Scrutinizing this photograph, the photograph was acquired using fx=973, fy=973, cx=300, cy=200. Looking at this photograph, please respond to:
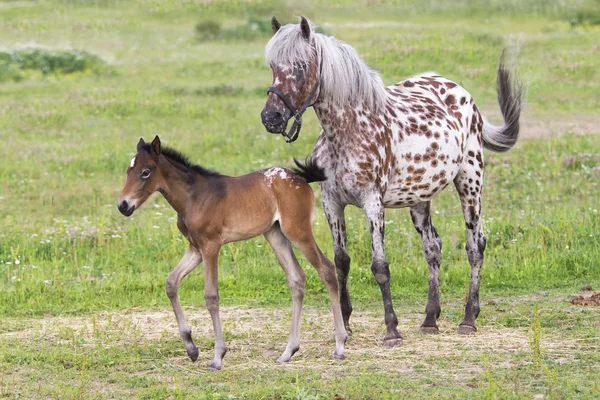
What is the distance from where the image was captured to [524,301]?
34.6 ft

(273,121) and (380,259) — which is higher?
(273,121)

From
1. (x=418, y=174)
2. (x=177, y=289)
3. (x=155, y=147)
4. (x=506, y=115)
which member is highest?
(x=506, y=115)

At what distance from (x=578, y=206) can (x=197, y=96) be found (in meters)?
11.8

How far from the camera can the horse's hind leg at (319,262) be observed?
824cm

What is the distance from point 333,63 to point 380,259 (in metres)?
1.83

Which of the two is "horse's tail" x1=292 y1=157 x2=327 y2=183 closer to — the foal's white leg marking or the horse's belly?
the foal's white leg marking

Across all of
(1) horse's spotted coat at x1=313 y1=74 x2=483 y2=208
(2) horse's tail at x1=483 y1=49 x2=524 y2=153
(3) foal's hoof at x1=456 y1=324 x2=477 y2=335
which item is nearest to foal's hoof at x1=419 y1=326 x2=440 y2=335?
(3) foal's hoof at x1=456 y1=324 x2=477 y2=335

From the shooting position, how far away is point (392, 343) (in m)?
8.83

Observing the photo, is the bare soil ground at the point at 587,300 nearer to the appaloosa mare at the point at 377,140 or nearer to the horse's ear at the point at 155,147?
the appaloosa mare at the point at 377,140

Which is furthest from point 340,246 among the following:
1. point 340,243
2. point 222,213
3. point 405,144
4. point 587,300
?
point 587,300

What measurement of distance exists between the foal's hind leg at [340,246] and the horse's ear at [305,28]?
59.0 inches

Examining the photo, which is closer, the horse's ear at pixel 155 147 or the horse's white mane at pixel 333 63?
the horse's ear at pixel 155 147

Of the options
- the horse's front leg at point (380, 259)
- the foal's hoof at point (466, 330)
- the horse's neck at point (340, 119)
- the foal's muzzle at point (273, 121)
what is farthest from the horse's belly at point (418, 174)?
the foal's muzzle at point (273, 121)

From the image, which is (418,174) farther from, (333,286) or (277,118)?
(277,118)
